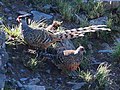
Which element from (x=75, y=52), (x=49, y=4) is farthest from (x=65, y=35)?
(x=49, y=4)

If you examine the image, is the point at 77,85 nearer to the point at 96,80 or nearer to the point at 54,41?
the point at 96,80

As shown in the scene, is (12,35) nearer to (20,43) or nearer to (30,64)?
(20,43)

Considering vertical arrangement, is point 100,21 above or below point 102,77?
above

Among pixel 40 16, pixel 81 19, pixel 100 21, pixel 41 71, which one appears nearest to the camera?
pixel 41 71

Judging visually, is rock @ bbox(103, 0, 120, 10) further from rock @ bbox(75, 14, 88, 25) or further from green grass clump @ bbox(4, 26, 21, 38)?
green grass clump @ bbox(4, 26, 21, 38)

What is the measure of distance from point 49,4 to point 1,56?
372 cm

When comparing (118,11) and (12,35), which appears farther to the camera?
(118,11)

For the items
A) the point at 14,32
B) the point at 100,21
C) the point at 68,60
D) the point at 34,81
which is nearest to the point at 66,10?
the point at 100,21

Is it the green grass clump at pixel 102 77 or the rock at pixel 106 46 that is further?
the rock at pixel 106 46

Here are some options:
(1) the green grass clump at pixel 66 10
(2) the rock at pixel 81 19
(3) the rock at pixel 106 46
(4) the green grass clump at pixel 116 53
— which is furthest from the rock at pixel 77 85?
(1) the green grass clump at pixel 66 10

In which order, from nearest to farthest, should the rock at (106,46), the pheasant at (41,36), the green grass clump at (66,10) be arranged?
the pheasant at (41,36) < the rock at (106,46) < the green grass clump at (66,10)

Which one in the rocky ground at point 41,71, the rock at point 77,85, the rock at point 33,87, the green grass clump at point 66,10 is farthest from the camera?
→ the green grass clump at point 66,10

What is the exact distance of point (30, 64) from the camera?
23.3 feet

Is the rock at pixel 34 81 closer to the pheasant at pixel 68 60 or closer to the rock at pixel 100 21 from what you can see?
the pheasant at pixel 68 60
